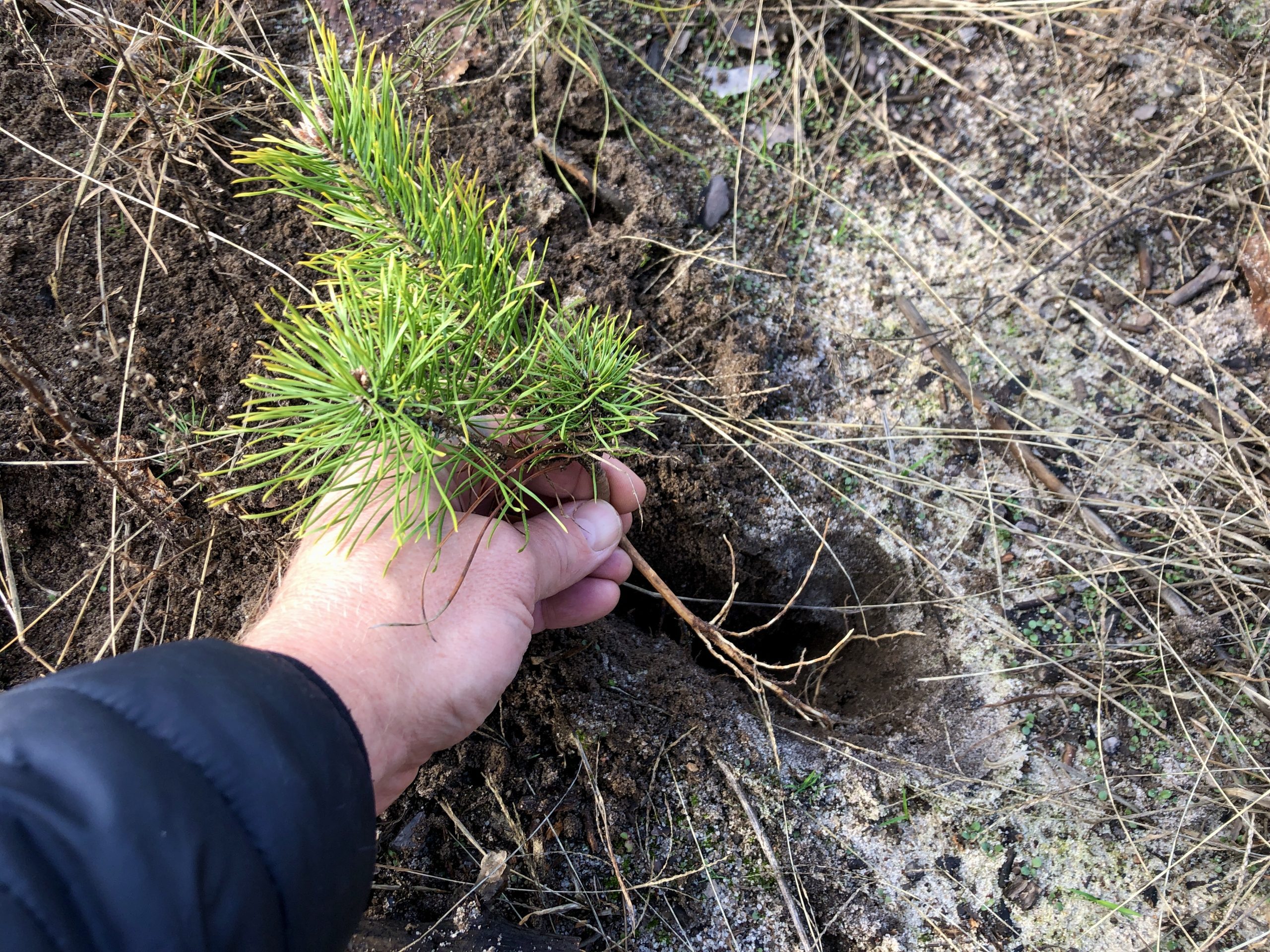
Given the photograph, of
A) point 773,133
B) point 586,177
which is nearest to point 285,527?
point 586,177

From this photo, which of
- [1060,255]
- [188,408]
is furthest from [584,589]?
[1060,255]

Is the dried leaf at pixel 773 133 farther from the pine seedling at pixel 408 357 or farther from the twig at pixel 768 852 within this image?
the twig at pixel 768 852

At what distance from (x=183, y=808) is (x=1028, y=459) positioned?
1848 millimetres

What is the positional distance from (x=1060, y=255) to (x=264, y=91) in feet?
6.80

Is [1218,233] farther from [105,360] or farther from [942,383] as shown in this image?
[105,360]

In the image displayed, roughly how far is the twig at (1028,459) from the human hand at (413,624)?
1.19 meters

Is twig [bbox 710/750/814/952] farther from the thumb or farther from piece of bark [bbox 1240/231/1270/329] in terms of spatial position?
piece of bark [bbox 1240/231/1270/329]

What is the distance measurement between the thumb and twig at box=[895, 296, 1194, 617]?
1060 millimetres

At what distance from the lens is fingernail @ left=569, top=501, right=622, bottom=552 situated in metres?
1.30

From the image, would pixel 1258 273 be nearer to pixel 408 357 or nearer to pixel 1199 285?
pixel 1199 285

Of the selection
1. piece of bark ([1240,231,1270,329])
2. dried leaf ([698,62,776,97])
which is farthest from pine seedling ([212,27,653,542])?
piece of bark ([1240,231,1270,329])

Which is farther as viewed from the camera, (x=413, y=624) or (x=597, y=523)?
(x=597, y=523)

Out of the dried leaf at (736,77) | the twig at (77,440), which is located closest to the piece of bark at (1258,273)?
the dried leaf at (736,77)

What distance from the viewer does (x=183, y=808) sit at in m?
0.79
